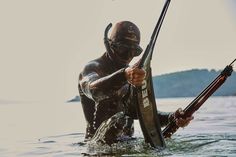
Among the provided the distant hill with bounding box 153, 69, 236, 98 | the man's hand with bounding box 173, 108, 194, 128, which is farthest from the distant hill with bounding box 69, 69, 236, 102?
the man's hand with bounding box 173, 108, 194, 128

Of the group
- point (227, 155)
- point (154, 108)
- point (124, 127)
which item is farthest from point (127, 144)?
point (227, 155)

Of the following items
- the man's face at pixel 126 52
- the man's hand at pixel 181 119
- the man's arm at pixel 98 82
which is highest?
the man's face at pixel 126 52

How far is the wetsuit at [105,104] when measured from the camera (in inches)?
324

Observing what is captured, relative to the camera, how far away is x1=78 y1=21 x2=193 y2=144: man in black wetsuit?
343 inches

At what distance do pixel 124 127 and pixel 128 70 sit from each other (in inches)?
78.8

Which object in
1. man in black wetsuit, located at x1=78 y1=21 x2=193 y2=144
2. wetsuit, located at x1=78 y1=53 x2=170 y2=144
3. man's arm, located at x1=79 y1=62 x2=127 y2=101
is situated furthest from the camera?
man in black wetsuit, located at x1=78 y1=21 x2=193 y2=144

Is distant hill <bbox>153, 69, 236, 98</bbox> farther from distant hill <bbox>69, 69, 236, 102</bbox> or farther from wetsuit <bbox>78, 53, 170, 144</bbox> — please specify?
wetsuit <bbox>78, 53, 170, 144</bbox>

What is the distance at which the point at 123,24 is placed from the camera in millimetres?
9398

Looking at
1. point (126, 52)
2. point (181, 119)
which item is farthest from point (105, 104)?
point (181, 119)

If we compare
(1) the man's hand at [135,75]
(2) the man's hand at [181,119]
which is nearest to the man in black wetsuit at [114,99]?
(2) the man's hand at [181,119]

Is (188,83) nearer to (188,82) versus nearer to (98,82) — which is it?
(188,82)

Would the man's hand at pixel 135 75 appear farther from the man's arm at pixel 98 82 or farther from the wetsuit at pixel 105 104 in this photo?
the wetsuit at pixel 105 104

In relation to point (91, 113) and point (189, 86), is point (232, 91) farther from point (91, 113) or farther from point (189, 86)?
point (91, 113)

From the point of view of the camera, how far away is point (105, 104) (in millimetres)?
9297
